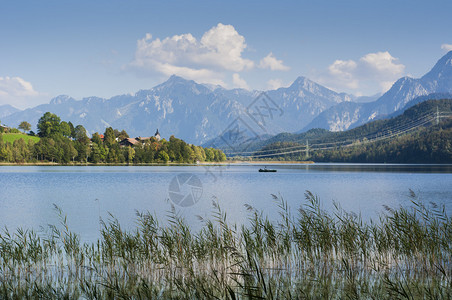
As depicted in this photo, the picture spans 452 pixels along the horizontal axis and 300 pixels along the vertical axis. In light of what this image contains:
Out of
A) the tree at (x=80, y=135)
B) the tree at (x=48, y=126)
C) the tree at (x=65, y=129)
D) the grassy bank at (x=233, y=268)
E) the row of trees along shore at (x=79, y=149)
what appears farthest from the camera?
the tree at (x=65, y=129)

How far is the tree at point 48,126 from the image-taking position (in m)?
166

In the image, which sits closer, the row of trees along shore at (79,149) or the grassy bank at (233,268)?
the grassy bank at (233,268)

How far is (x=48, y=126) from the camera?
16575 centimetres

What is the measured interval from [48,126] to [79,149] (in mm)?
24262

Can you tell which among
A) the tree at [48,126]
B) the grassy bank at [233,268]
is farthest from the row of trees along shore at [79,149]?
the grassy bank at [233,268]

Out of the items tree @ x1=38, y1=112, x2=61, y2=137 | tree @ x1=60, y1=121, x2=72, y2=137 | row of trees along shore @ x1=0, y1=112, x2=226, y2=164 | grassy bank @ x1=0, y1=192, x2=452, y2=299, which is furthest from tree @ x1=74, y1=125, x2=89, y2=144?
grassy bank @ x1=0, y1=192, x2=452, y2=299

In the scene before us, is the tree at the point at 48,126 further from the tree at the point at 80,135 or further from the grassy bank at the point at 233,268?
the grassy bank at the point at 233,268

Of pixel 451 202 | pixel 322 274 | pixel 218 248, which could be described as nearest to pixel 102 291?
pixel 218 248

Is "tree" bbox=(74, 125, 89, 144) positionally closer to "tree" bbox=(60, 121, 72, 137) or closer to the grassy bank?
"tree" bbox=(60, 121, 72, 137)

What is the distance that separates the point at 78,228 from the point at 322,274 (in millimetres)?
17631

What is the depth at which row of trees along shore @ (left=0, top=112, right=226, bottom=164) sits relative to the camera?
454 ft

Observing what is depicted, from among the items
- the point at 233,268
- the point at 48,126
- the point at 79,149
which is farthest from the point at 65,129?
the point at 233,268

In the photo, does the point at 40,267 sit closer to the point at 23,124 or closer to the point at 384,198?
the point at 384,198

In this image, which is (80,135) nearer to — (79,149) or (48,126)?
(48,126)
